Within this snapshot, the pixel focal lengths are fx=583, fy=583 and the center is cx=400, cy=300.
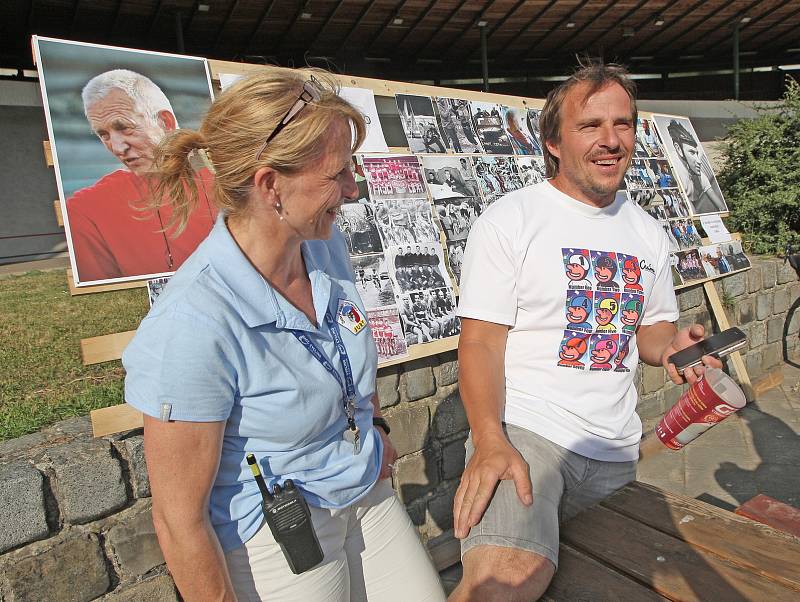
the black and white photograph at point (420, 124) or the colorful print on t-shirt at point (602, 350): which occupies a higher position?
the black and white photograph at point (420, 124)

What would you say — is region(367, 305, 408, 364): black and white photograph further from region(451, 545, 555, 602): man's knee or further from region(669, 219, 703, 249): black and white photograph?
region(669, 219, 703, 249): black and white photograph

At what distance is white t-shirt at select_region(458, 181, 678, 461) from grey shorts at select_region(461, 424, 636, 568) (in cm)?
4

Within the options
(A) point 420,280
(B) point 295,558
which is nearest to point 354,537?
(B) point 295,558

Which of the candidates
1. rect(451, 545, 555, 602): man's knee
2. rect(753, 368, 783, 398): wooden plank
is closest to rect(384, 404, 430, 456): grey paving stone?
rect(451, 545, 555, 602): man's knee

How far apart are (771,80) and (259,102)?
17.3 meters

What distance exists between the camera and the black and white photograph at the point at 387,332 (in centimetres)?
266

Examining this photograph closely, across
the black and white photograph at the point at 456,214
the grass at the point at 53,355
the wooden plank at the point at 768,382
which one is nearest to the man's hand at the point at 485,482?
the black and white photograph at the point at 456,214

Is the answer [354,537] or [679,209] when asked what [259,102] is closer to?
[354,537]

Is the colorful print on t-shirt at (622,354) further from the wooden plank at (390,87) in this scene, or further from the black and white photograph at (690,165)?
the black and white photograph at (690,165)

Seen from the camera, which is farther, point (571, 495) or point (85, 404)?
point (85, 404)

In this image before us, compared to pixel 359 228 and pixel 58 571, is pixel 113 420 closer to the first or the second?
pixel 58 571

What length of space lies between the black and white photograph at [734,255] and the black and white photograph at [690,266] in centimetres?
42

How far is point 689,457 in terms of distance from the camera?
165 inches

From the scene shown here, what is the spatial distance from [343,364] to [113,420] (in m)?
0.91
